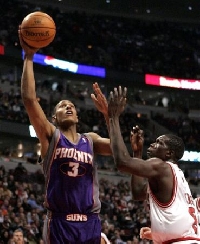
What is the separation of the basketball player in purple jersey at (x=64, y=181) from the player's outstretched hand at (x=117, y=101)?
53 cm

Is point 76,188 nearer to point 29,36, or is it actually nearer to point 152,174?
point 152,174

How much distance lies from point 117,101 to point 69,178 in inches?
34.6

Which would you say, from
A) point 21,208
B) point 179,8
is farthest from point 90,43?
point 21,208

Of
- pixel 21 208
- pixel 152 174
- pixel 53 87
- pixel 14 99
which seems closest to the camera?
pixel 152 174

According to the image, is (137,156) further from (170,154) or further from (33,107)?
(33,107)

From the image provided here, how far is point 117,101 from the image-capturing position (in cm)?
511

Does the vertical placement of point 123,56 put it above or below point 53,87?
above

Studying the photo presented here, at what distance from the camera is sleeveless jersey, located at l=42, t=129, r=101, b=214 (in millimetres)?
5375

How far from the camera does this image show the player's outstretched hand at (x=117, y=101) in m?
5.09

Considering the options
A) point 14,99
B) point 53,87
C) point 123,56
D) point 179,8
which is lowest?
point 14,99

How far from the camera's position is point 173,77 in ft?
116

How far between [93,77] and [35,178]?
41.3 feet

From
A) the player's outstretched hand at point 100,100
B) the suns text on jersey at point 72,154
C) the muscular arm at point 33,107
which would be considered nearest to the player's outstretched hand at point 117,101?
the player's outstretched hand at point 100,100

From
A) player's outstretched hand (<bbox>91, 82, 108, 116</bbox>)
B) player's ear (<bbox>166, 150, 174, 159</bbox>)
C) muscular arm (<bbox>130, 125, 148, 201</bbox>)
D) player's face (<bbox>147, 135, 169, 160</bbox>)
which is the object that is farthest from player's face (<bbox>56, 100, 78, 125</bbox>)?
player's ear (<bbox>166, 150, 174, 159</bbox>)
